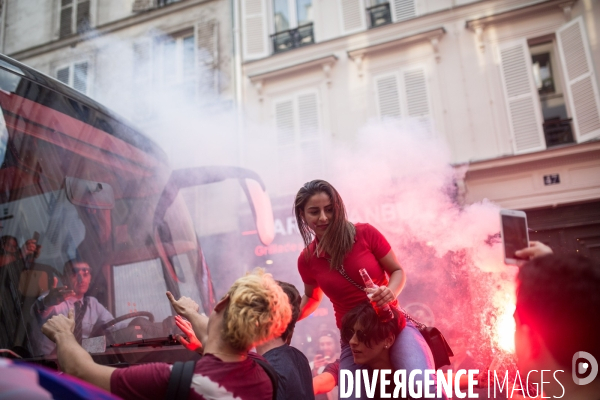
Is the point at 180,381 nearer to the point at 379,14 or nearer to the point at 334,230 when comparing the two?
the point at 334,230

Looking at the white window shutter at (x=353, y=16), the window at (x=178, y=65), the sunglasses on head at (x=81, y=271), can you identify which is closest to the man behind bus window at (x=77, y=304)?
the sunglasses on head at (x=81, y=271)

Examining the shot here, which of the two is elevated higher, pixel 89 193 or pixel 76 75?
pixel 76 75

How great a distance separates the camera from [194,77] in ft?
29.1

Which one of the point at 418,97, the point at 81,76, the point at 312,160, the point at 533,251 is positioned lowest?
the point at 533,251

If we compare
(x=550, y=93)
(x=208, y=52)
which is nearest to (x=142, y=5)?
(x=208, y=52)

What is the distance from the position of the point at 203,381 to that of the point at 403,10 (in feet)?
26.0

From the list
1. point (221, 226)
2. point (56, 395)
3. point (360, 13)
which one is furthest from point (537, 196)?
point (56, 395)

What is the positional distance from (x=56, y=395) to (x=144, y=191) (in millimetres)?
1936

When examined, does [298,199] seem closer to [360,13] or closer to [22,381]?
[22,381]

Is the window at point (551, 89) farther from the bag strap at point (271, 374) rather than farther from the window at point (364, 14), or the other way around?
the bag strap at point (271, 374)

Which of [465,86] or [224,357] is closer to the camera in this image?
[224,357]

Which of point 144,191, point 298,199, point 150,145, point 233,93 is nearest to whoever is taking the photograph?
point 298,199

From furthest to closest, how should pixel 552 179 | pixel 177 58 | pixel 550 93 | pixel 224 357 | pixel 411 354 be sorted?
pixel 177 58, pixel 550 93, pixel 552 179, pixel 411 354, pixel 224 357

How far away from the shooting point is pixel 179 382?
137 centimetres
